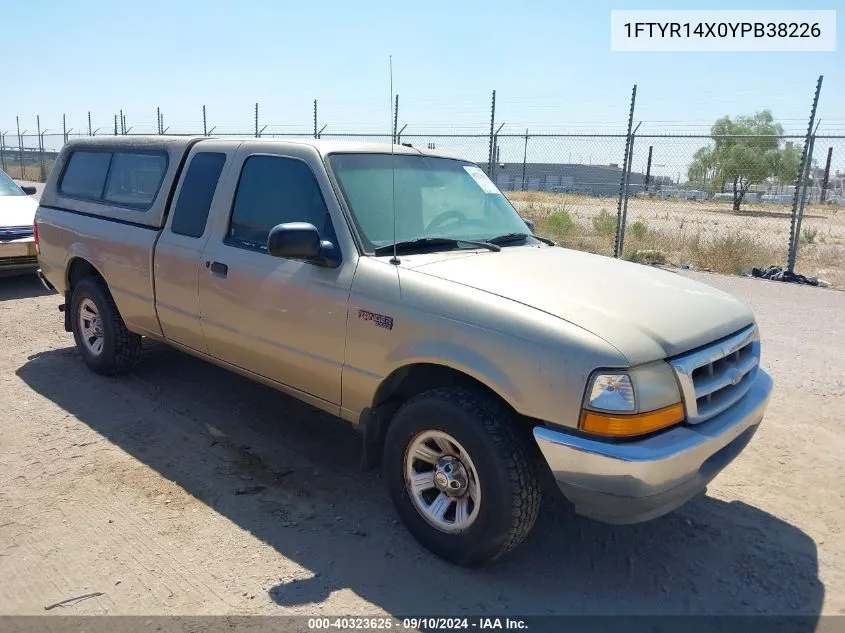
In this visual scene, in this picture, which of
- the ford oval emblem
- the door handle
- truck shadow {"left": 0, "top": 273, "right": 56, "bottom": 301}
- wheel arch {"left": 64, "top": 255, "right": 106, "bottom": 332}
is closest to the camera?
the ford oval emblem

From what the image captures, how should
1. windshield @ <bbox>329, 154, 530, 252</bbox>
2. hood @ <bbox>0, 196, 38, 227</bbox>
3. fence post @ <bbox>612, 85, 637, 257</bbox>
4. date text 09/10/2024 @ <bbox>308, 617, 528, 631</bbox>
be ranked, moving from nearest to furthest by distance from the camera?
1. date text 09/10/2024 @ <bbox>308, 617, 528, 631</bbox>
2. windshield @ <bbox>329, 154, 530, 252</bbox>
3. hood @ <bbox>0, 196, 38, 227</bbox>
4. fence post @ <bbox>612, 85, 637, 257</bbox>

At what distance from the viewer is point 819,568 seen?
322 cm

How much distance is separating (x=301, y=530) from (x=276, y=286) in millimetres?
1317

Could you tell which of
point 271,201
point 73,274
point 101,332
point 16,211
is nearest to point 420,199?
point 271,201

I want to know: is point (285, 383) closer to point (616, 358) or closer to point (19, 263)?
point (616, 358)

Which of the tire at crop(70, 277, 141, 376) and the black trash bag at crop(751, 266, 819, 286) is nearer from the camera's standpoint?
the tire at crop(70, 277, 141, 376)

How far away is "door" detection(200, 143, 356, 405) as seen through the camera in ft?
11.5

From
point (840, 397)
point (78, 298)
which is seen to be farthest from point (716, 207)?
point (78, 298)

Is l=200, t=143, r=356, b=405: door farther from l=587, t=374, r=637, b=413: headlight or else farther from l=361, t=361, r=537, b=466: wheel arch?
l=587, t=374, r=637, b=413: headlight

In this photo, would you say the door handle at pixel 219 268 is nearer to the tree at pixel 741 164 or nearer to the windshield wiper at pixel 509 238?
the windshield wiper at pixel 509 238

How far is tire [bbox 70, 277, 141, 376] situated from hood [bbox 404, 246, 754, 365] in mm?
3002

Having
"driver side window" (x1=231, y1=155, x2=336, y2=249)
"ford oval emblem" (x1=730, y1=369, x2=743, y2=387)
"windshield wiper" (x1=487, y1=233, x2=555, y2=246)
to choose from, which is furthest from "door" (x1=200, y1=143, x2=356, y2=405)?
"ford oval emblem" (x1=730, y1=369, x2=743, y2=387)

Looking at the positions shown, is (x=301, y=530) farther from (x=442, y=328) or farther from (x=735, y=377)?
(x=735, y=377)

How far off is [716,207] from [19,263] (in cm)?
3282
